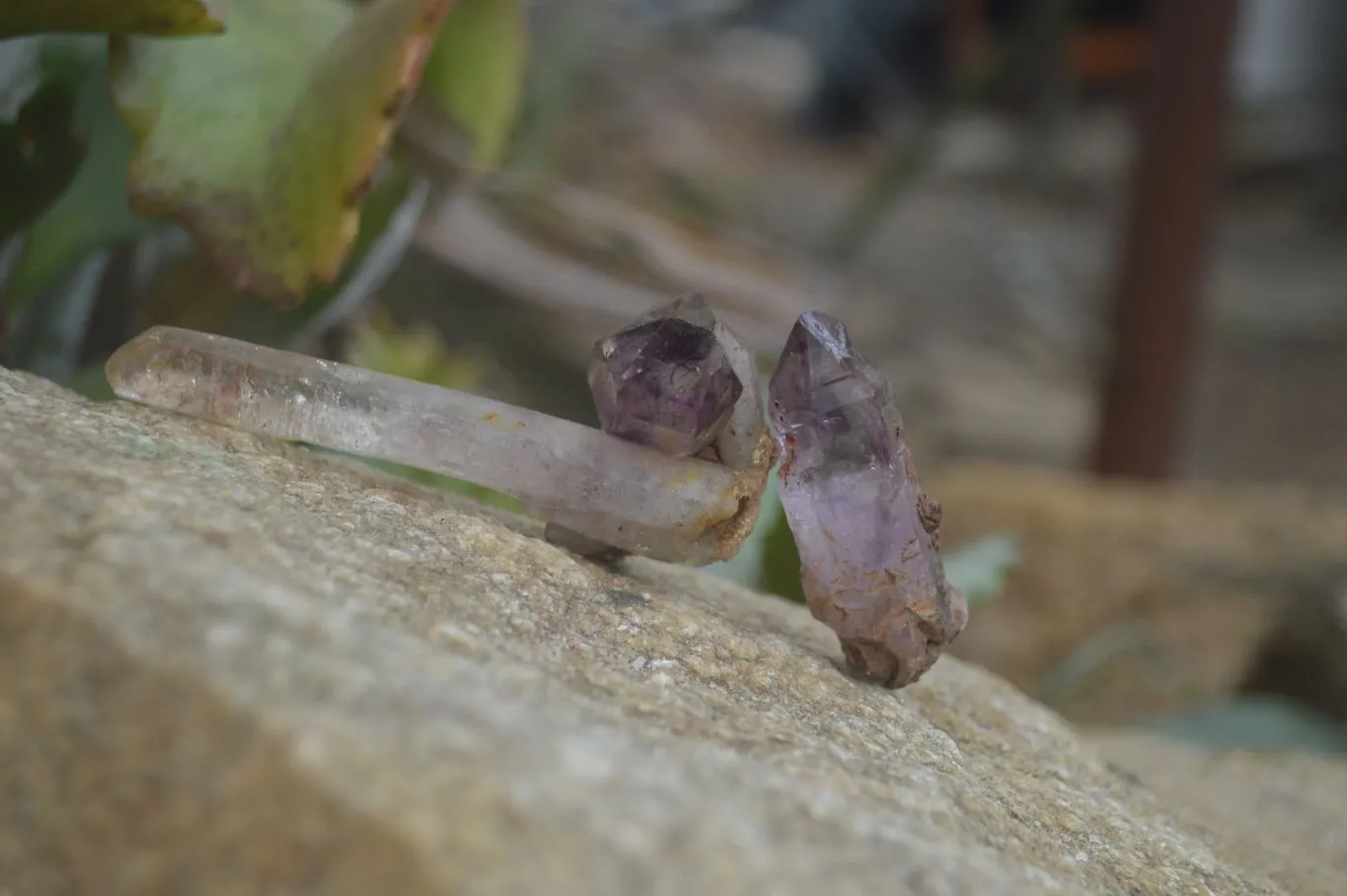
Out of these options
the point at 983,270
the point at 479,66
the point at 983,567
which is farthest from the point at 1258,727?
the point at 983,270

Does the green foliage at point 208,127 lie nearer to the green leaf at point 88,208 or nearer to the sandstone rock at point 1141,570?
the green leaf at point 88,208

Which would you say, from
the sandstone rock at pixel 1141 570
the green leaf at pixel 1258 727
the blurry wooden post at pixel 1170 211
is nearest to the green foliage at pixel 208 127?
the green leaf at pixel 1258 727

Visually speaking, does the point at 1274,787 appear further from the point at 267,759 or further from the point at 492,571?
the point at 267,759

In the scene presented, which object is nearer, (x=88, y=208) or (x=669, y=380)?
(x=669, y=380)

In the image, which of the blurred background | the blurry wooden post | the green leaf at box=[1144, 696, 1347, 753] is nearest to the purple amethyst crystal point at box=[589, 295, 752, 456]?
the blurred background

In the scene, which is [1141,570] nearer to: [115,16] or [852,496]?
[852,496]
